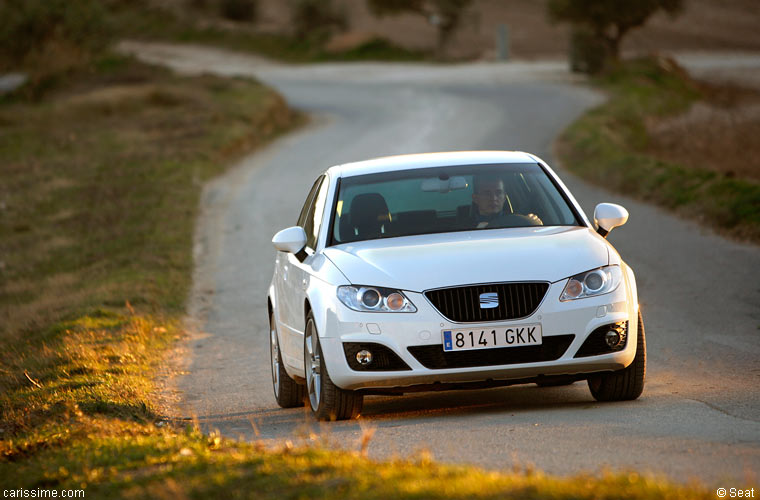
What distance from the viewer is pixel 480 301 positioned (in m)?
7.52

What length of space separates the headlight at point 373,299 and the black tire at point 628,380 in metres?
1.41

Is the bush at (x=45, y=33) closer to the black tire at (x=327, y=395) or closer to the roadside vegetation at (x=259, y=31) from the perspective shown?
the roadside vegetation at (x=259, y=31)

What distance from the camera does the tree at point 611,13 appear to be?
47.9m

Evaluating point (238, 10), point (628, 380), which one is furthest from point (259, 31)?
point (628, 380)

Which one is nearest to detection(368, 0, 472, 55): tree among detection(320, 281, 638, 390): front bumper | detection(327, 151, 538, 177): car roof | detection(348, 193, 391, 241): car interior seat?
detection(327, 151, 538, 177): car roof

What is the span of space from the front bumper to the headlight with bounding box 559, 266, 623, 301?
36 mm

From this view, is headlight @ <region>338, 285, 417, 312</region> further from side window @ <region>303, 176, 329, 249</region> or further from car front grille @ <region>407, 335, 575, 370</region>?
side window @ <region>303, 176, 329, 249</region>

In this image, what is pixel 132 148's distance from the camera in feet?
103

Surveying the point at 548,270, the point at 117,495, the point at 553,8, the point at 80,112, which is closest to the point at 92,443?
the point at 117,495

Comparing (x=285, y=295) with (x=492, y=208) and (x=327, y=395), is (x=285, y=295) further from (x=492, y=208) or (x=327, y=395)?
(x=492, y=208)

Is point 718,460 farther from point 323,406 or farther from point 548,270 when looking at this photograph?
point 323,406

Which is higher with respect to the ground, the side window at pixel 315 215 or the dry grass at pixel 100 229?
the side window at pixel 315 215

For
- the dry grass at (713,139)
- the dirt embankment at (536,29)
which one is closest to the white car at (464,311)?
the dry grass at (713,139)

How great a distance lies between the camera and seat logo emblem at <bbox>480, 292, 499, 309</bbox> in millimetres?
7516
